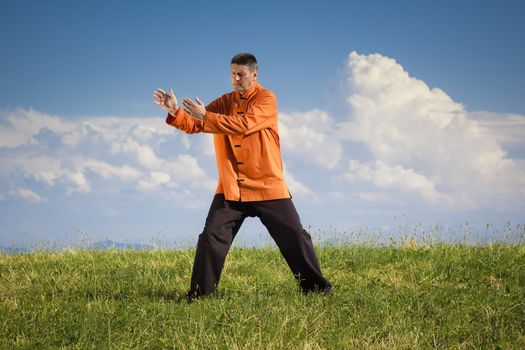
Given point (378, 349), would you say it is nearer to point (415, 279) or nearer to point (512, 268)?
point (415, 279)

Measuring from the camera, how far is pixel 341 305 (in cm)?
679

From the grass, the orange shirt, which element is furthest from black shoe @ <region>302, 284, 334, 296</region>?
the orange shirt

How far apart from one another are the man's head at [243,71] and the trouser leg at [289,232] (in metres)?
1.38

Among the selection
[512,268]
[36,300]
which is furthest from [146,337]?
[512,268]

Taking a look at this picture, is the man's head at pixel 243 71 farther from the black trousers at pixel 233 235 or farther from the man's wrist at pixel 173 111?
the black trousers at pixel 233 235

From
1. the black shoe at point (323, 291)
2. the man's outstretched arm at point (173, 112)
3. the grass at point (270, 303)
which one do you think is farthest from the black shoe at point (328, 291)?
the man's outstretched arm at point (173, 112)

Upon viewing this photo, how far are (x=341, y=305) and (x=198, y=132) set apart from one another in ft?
8.24

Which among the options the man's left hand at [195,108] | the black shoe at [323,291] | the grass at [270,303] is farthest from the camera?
the black shoe at [323,291]

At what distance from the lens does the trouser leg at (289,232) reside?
7.06 m

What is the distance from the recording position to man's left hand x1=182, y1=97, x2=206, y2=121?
6.52m

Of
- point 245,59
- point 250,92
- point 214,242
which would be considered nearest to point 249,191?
point 214,242

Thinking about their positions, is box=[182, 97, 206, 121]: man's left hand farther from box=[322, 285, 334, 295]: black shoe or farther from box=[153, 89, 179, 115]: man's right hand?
box=[322, 285, 334, 295]: black shoe

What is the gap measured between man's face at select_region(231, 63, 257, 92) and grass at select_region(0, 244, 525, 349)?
245 centimetres

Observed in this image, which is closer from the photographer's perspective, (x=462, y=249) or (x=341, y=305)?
(x=341, y=305)
